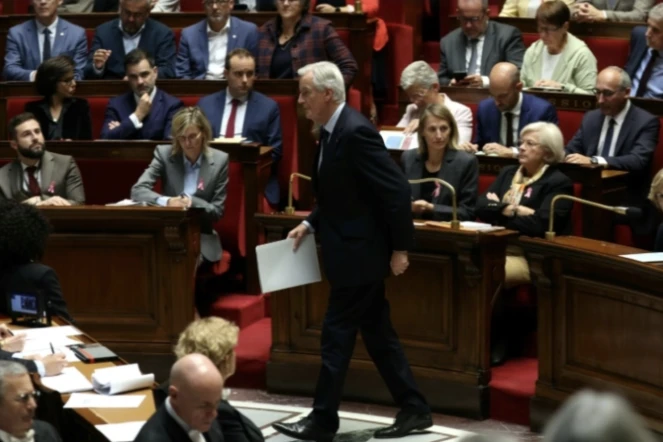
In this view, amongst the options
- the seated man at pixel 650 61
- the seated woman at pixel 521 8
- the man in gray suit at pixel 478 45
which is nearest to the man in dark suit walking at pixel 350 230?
the seated man at pixel 650 61

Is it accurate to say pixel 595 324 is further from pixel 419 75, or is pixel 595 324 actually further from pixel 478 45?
pixel 478 45

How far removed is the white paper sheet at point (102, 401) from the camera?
9.76ft

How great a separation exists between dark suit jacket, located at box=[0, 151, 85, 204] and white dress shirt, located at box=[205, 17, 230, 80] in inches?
59.4

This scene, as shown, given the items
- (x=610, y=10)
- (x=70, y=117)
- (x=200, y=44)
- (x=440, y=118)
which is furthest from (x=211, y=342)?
(x=610, y=10)

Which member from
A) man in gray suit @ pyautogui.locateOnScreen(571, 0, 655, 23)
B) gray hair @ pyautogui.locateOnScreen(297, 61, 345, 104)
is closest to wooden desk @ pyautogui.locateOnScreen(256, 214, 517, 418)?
gray hair @ pyautogui.locateOnScreen(297, 61, 345, 104)

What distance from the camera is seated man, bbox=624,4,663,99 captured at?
19.1 ft

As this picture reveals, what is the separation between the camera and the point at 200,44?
6.68 m

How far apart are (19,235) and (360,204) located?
3.71ft

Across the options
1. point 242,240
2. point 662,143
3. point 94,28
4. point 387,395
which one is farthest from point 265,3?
point 387,395

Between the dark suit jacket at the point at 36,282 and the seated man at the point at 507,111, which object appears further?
the seated man at the point at 507,111

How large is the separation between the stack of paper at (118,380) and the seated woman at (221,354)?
0.20 m

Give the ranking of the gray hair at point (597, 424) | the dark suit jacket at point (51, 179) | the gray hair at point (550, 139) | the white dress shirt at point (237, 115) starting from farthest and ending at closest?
the white dress shirt at point (237, 115) → the dark suit jacket at point (51, 179) → the gray hair at point (550, 139) → the gray hair at point (597, 424)

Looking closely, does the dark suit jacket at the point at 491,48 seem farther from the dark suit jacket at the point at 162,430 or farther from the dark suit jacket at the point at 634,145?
the dark suit jacket at the point at 162,430

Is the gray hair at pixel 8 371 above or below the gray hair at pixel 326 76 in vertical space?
below
